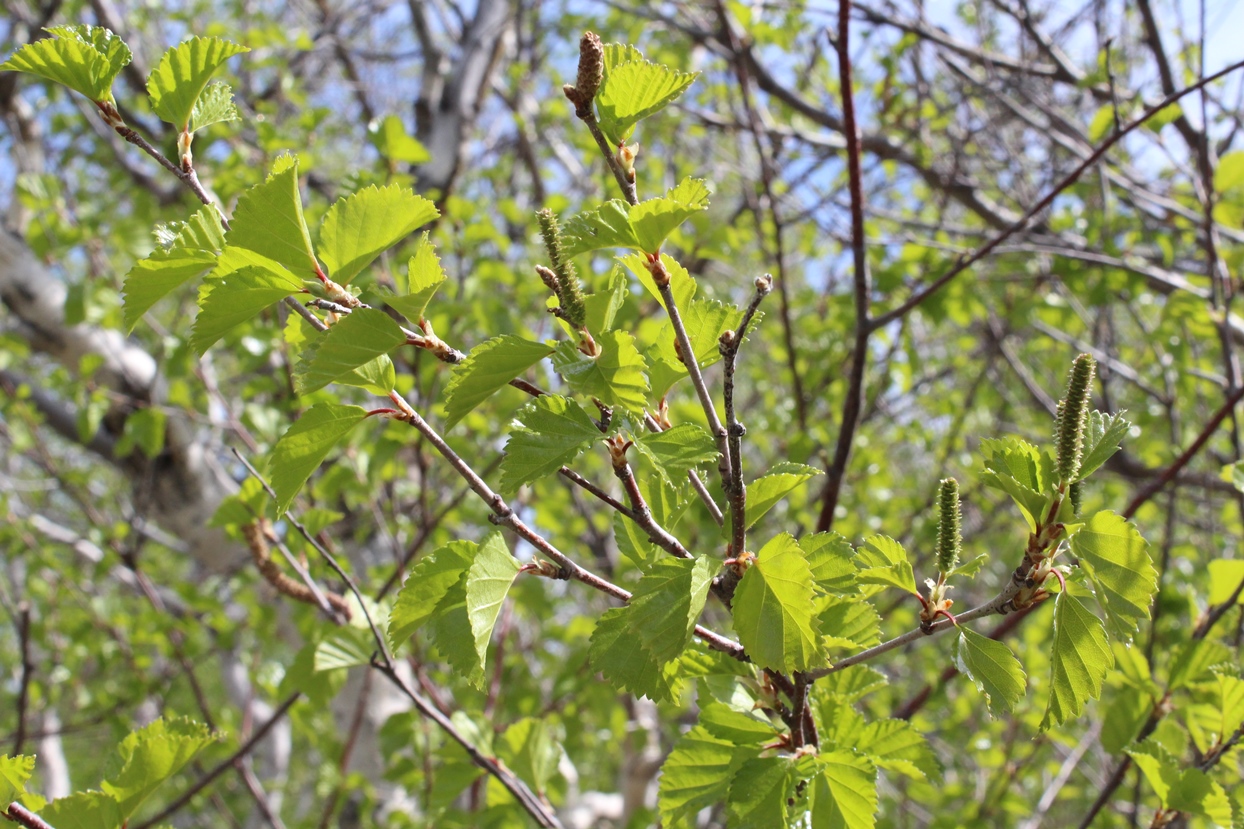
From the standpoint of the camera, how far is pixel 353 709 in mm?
3094

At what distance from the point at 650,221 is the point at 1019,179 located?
2878 millimetres

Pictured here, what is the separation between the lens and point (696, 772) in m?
0.94

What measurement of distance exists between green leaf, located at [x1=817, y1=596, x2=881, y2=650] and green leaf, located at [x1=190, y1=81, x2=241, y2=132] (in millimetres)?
870

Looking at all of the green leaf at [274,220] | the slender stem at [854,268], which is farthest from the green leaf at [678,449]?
the slender stem at [854,268]

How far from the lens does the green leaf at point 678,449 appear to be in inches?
29.0

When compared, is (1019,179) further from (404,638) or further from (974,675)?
(404,638)

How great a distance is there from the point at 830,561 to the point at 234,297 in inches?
25.1

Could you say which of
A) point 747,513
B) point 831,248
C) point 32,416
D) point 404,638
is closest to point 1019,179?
point 831,248

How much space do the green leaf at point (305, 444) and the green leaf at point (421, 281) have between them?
129 mm

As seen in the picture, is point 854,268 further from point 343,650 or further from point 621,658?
point 343,650

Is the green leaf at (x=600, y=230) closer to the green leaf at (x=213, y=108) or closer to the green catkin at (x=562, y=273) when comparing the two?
the green catkin at (x=562, y=273)

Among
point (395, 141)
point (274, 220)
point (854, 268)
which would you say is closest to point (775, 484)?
point (274, 220)

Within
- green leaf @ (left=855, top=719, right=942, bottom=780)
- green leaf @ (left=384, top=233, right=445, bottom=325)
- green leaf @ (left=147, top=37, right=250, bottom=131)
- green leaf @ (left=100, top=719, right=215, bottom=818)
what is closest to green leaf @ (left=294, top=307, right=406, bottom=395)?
green leaf @ (left=384, top=233, right=445, bottom=325)

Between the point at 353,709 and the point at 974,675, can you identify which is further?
the point at 353,709
